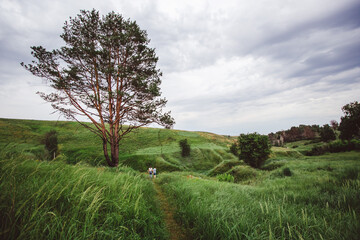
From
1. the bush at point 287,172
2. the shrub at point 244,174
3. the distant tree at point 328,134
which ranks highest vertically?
the distant tree at point 328,134

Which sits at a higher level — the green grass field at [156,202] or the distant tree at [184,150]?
the green grass field at [156,202]

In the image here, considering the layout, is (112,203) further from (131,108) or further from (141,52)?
(141,52)

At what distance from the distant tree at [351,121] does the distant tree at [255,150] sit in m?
35.2

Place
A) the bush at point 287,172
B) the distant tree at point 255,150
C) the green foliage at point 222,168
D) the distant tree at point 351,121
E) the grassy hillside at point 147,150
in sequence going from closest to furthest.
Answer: the bush at point 287,172, the green foliage at point 222,168, the distant tree at point 255,150, the grassy hillside at point 147,150, the distant tree at point 351,121

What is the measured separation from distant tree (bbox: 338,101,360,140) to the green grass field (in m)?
39.6

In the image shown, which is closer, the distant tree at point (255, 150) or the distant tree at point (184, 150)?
the distant tree at point (255, 150)

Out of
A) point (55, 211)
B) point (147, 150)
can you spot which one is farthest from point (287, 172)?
point (147, 150)

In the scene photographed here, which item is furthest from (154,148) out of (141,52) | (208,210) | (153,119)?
(208,210)

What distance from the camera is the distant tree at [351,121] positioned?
37.9 metres

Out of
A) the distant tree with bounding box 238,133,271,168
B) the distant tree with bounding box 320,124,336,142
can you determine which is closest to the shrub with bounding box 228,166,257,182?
the distant tree with bounding box 238,133,271,168

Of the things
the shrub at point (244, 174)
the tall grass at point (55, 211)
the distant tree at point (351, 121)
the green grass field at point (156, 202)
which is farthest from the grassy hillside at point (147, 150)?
the distant tree at point (351, 121)

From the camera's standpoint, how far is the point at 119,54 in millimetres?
12312

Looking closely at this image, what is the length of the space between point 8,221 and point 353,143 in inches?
2115

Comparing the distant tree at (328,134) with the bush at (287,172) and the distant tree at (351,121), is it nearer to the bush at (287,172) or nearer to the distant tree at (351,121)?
the distant tree at (351,121)
